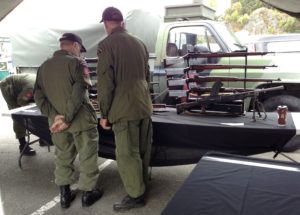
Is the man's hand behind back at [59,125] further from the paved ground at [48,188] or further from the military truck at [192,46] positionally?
the military truck at [192,46]

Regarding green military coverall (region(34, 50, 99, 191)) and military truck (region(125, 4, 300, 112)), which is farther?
military truck (region(125, 4, 300, 112))

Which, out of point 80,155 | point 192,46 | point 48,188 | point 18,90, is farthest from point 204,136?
point 18,90

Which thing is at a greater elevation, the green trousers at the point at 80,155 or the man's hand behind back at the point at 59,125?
the man's hand behind back at the point at 59,125

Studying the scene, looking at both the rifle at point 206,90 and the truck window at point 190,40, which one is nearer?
the rifle at point 206,90

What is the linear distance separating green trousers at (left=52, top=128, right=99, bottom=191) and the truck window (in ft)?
8.18

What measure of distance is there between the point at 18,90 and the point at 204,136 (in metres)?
3.08

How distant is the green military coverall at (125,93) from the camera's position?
2979 mm

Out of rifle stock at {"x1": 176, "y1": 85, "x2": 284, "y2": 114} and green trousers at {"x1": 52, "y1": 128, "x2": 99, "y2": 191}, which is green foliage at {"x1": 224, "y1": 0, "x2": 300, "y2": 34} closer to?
rifle stock at {"x1": 176, "y1": 85, "x2": 284, "y2": 114}

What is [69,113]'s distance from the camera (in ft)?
10.5

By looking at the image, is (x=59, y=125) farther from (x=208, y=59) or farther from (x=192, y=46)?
(x=192, y=46)

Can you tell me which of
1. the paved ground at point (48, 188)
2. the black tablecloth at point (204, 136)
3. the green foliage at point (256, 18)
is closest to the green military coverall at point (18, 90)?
the paved ground at point (48, 188)

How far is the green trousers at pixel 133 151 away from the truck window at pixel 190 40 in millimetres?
2309

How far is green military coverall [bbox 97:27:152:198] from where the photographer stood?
298cm

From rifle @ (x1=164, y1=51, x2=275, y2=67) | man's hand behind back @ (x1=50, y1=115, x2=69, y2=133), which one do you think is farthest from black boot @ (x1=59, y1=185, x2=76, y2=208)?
rifle @ (x1=164, y1=51, x2=275, y2=67)
